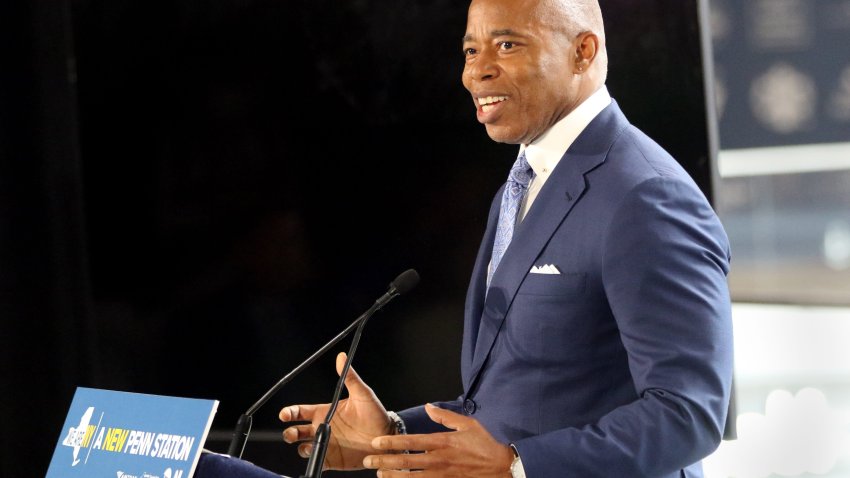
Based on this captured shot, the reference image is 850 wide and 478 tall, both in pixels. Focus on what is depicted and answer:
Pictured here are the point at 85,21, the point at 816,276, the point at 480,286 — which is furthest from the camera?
the point at 85,21

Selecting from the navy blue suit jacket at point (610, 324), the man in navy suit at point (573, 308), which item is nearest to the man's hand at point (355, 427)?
the man in navy suit at point (573, 308)

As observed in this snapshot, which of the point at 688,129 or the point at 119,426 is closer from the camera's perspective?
the point at 119,426

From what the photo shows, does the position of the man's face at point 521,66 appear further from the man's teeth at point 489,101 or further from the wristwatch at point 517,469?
the wristwatch at point 517,469

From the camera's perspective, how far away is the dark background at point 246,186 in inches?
127

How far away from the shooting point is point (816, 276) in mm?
2877

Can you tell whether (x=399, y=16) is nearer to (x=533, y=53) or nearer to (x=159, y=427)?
(x=533, y=53)

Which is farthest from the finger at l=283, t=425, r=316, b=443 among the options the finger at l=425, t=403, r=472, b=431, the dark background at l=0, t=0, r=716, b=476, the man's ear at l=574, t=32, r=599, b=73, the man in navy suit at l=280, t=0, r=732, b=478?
the dark background at l=0, t=0, r=716, b=476

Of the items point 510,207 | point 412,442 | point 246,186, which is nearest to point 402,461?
point 412,442

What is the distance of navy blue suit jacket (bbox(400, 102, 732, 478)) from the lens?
4.52 ft

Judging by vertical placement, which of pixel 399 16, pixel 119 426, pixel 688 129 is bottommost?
pixel 119 426

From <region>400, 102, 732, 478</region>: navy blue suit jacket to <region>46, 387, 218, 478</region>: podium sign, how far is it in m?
0.47

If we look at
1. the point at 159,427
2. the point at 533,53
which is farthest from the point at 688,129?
the point at 159,427

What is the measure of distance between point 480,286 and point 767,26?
160cm

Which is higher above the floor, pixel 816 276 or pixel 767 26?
pixel 767 26
